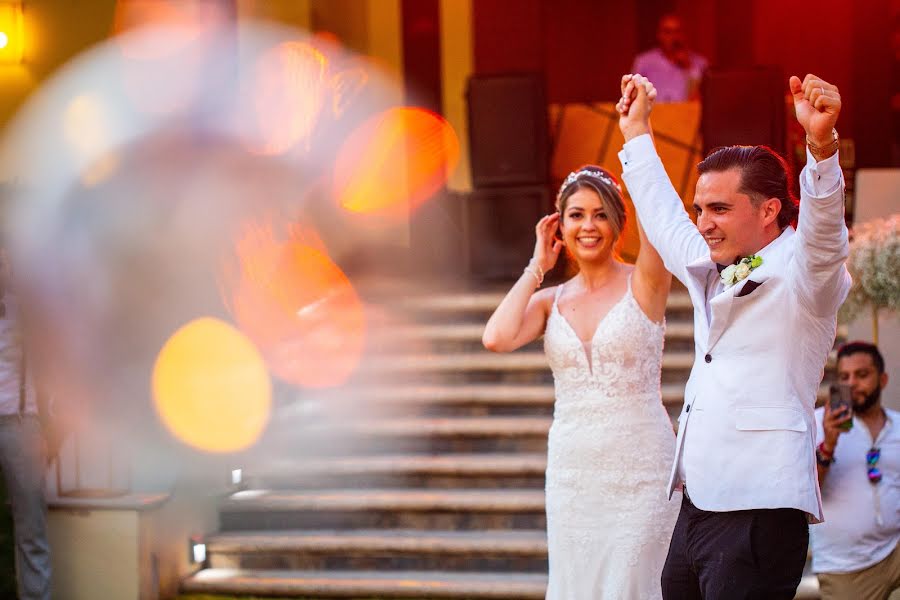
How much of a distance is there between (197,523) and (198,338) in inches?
41.0

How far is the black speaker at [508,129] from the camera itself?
8.14 metres

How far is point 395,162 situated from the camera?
10.5 m

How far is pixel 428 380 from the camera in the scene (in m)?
6.92

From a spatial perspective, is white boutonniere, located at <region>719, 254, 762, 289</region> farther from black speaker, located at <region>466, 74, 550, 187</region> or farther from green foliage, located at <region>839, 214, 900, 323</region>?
black speaker, located at <region>466, 74, 550, 187</region>

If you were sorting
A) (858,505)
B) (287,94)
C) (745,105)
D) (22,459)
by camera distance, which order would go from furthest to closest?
(287,94), (745,105), (22,459), (858,505)

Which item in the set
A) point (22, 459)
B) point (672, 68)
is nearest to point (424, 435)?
point (22, 459)

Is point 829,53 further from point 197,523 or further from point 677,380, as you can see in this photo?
point 197,523

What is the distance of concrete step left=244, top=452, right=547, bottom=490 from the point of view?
237 inches

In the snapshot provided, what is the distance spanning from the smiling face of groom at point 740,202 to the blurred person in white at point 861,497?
6.50ft

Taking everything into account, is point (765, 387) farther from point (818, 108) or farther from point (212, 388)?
point (212, 388)

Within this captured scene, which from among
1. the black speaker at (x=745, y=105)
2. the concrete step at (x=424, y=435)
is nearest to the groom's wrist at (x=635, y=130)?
the concrete step at (x=424, y=435)

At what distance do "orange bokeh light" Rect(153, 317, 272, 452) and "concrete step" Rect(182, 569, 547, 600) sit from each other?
767mm

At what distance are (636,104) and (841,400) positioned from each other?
74.5 inches

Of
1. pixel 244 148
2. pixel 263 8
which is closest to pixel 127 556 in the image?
pixel 244 148
